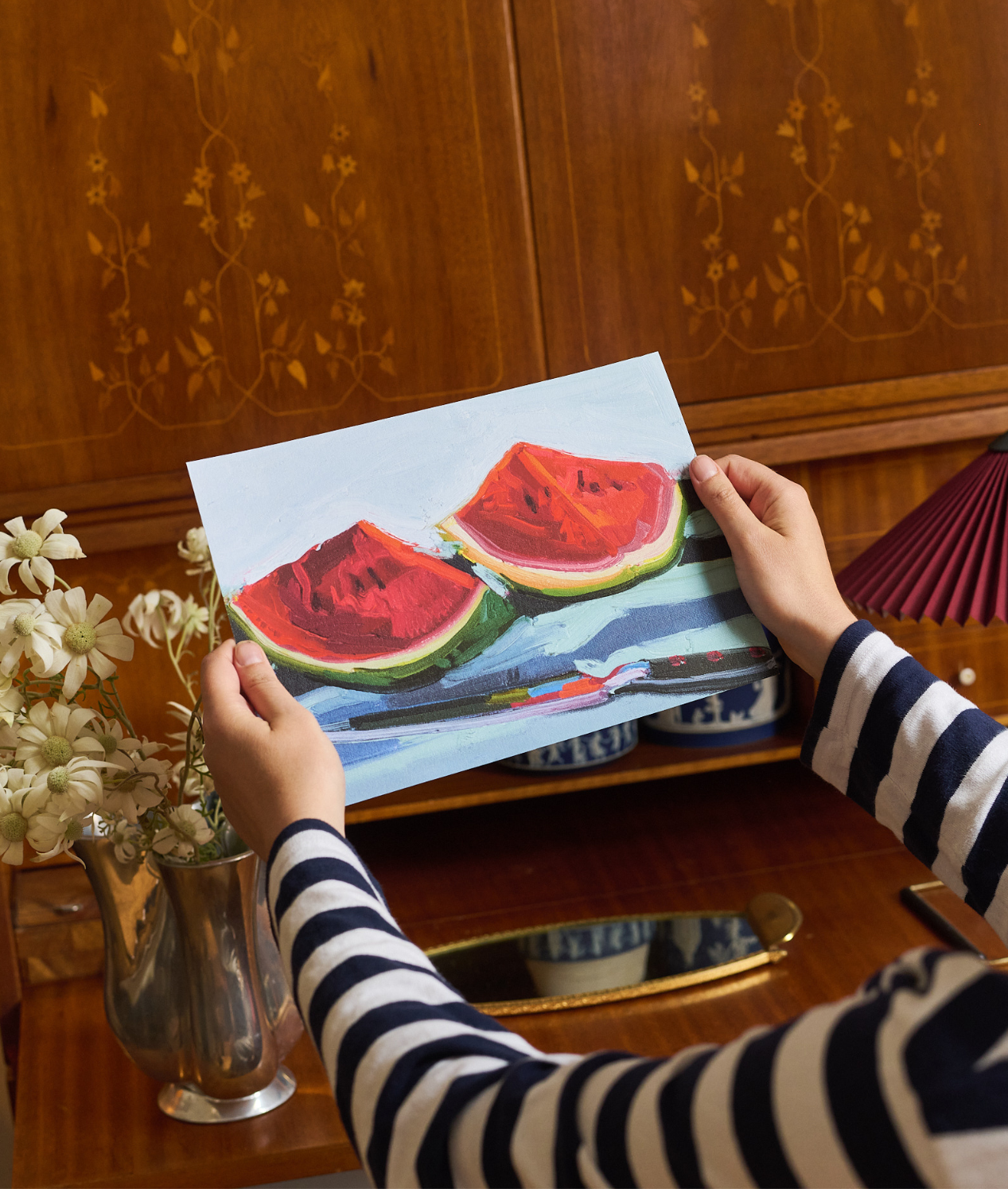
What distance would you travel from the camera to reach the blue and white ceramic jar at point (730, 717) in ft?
3.53

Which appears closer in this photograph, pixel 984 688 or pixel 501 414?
pixel 501 414

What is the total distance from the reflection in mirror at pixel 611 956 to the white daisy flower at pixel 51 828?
394 millimetres

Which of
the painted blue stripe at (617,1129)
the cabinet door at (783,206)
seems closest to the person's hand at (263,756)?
the painted blue stripe at (617,1129)

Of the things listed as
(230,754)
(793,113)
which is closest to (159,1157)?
(230,754)

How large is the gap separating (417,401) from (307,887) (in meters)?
0.61

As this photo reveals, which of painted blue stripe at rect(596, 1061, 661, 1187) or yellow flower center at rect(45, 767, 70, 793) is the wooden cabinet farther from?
painted blue stripe at rect(596, 1061, 661, 1187)

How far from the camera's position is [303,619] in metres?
0.67

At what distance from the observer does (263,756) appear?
570 millimetres

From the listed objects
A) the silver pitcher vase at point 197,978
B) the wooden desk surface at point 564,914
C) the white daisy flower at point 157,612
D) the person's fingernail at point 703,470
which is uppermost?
the person's fingernail at point 703,470

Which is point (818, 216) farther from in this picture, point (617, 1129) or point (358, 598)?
point (617, 1129)

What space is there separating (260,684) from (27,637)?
0.50 ft

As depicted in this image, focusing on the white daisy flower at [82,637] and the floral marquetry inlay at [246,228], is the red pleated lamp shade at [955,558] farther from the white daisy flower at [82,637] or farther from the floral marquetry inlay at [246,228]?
the white daisy flower at [82,637]

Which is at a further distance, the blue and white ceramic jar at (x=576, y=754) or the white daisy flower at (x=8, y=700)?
the blue and white ceramic jar at (x=576, y=754)

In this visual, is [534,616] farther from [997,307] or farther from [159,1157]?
[997,307]
